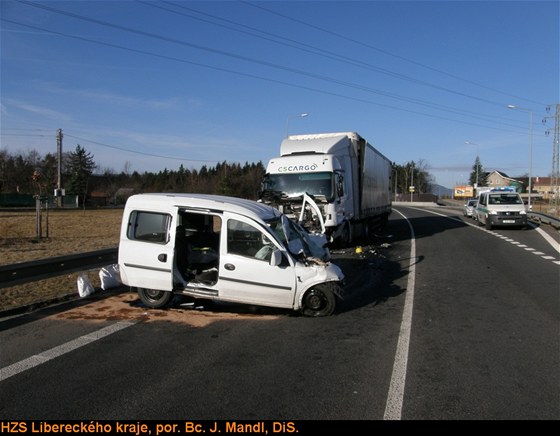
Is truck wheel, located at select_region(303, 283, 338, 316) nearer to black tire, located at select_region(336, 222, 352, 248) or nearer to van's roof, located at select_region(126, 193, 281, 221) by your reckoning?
van's roof, located at select_region(126, 193, 281, 221)

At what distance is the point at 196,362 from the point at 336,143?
38.5 ft

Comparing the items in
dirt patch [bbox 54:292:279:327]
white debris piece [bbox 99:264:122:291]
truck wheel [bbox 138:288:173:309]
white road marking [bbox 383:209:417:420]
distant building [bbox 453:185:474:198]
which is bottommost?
dirt patch [bbox 54:292:279:327]

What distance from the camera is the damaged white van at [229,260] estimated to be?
690 cm

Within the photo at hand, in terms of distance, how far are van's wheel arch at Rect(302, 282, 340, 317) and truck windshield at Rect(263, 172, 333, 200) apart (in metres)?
7.79

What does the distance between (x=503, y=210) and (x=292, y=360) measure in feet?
71.1

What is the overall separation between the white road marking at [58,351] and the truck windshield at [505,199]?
22.6m

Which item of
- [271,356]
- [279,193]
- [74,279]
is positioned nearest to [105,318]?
[271,356]

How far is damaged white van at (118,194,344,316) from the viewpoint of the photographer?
6898 millimetres

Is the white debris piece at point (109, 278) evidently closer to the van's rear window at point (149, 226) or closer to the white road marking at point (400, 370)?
the van's rear window at point (149, 226)

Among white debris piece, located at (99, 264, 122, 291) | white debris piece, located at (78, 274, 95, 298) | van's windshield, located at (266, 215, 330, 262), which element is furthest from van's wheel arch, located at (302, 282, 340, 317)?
white debris piece, located at (78, 274, 95, 298)

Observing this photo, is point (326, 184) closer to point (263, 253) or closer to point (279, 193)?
point (279, 193)

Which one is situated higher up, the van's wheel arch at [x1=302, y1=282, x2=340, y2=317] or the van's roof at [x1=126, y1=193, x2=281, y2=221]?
the van's roof at [x1=126, y1=193, x2=281, y2=221]

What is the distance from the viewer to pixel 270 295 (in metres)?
6.92

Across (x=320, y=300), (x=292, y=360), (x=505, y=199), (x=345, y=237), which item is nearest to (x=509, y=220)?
(x=505, y=199)
